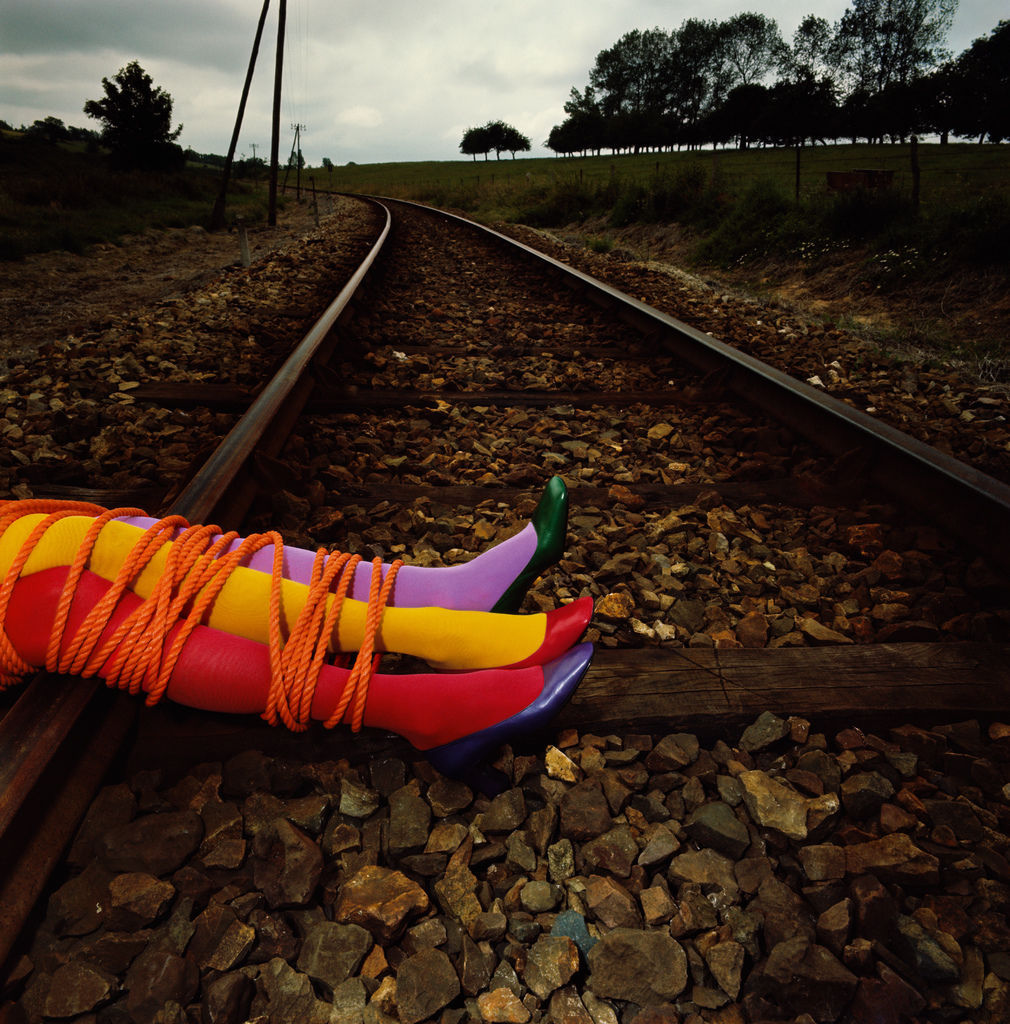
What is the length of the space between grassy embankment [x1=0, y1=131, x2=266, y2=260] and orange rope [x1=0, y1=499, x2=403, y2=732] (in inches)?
390

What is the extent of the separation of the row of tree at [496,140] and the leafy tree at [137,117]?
64.9 m

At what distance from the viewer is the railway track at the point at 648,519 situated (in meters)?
1.22

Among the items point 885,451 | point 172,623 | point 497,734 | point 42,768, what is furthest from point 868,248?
point 42,768

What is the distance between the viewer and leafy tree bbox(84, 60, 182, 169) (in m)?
36.7

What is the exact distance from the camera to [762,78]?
8444 centimetres

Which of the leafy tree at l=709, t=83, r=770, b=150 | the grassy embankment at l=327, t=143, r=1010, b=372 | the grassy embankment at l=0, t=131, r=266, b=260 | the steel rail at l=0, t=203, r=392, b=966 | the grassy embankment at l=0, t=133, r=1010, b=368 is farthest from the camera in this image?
the leafy tree at l=709, t=83, r=770, b=150

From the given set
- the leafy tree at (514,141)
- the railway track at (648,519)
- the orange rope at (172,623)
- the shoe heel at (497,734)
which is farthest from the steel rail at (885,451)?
the leafy tree at (514,141)

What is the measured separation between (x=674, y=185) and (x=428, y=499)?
447 inches

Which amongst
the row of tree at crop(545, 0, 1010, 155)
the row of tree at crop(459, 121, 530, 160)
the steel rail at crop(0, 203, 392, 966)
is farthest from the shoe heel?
the row of tree at crop(459, 121, 530, 160)

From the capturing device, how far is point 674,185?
444 inches

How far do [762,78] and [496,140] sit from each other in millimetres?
37462

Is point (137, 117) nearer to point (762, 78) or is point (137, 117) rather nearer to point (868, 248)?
point (868, 248)

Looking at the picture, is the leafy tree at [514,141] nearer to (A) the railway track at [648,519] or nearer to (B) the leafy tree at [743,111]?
(B) the leafy tree at [743,111]

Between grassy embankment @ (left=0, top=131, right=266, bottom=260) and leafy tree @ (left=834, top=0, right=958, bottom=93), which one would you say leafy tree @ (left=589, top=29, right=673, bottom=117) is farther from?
grassy embankment @ (left=0, top=131, right=266, bottom=260)
